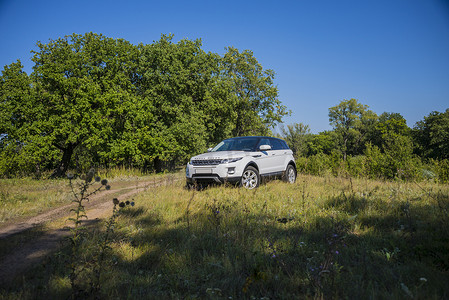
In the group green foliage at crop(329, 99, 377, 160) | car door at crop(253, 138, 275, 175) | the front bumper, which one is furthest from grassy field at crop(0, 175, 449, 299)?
green foliage at crop(329, 99, 377, 160)

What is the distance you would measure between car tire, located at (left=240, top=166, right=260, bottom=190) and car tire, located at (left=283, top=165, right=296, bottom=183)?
1.84 m

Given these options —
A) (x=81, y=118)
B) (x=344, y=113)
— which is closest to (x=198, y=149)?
(x=81, y=118)

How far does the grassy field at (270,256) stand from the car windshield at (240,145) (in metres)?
3.12

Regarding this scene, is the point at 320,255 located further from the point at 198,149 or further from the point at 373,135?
the point at 373,135

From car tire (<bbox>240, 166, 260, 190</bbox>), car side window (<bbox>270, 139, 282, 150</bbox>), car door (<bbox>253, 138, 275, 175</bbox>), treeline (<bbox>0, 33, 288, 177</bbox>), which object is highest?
treeline (<bbox>0, 33, 288, 177</bbox>)

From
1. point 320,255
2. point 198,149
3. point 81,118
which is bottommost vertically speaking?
point 320,255

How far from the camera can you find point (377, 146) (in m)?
15.7

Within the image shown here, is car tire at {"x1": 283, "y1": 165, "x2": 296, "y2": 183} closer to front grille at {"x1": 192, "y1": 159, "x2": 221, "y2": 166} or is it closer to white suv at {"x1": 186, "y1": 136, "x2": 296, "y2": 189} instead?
white suv at {"x1": 186, "y1": 136, "x2": 296, "y2": 189}

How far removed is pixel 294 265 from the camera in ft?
10.4

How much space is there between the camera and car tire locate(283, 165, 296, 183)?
31.9ft

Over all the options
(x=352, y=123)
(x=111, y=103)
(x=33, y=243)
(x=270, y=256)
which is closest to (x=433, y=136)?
(x=352, y=123)

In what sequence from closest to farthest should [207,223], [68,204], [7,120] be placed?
[207,223]
[68,204]
[7,120]

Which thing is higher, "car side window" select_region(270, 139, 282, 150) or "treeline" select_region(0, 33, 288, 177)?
"treeline" select_region(0, 33, 288, 177)

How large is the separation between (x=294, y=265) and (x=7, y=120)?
72.7 feet
